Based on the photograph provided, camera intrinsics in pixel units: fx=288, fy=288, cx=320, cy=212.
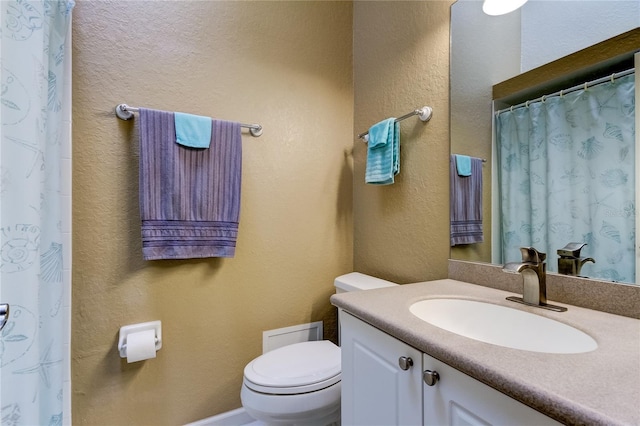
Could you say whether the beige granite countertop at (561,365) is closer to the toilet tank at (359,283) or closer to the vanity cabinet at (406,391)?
the vanity cabinet at (406,391)

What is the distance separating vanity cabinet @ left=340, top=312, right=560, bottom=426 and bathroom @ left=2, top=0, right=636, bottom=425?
1.98 feet

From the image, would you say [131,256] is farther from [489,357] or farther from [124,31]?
[489,357]

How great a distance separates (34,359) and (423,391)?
93cm

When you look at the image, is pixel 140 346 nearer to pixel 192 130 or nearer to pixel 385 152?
pixel 192 130

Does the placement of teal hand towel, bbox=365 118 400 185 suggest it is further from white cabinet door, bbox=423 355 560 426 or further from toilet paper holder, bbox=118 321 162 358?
toilet paper holder, bbox=118 321 162 358

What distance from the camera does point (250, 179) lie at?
155 centimetres

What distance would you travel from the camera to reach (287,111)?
1.65m

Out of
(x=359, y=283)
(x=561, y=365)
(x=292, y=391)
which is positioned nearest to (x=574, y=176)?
(x=561, y=365)

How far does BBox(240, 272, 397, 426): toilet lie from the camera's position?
3.55 feet

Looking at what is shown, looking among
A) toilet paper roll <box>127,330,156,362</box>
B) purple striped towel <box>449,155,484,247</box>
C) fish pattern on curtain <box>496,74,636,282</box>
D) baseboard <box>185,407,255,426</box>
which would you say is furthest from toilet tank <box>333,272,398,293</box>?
toilet paper roll <box>127,330,156,362</box>

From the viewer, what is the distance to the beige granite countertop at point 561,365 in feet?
1.28

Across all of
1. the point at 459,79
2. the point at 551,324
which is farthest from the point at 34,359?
Result: the point at 459,79

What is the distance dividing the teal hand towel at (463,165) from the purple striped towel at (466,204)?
0.01 meters

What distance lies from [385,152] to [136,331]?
142cm
